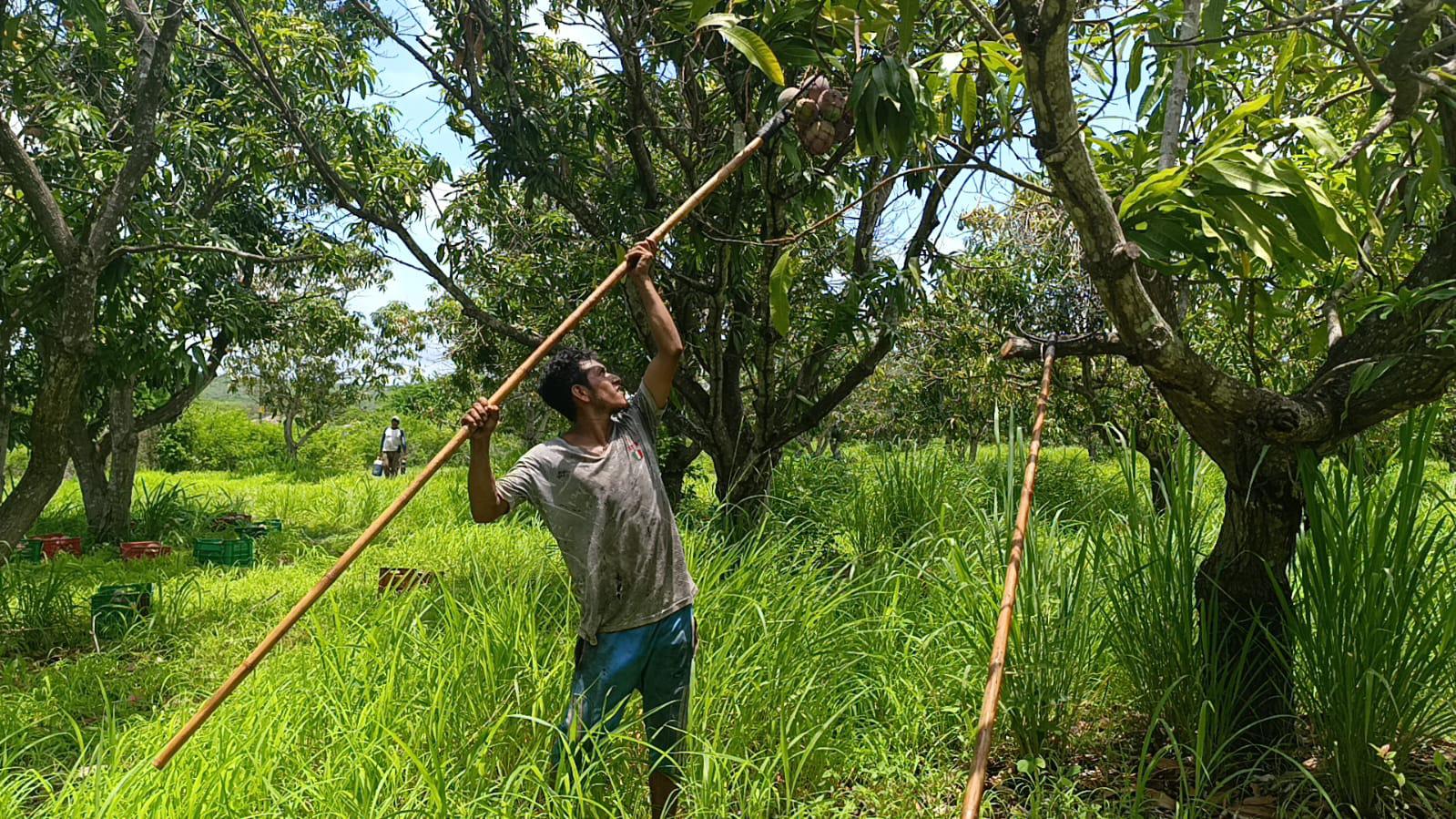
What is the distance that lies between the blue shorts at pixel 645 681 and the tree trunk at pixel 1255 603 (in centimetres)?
135

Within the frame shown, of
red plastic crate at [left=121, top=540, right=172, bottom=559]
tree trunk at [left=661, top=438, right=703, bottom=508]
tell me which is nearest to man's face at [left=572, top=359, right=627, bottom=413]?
tree trunk at [left=661, top=438, right=703, bottom=508]

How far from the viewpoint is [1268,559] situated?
7.33ft

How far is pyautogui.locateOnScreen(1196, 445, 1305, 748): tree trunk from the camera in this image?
2.20 metres

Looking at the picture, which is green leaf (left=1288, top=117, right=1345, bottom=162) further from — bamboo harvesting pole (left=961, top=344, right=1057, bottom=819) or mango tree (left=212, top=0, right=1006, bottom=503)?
mango tree (left=212, top=0, right=1006, bottom=503)

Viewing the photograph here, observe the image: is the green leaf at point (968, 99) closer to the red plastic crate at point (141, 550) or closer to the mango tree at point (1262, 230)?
the mango tree at point (1262, 230)

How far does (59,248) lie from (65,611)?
1.87 metres

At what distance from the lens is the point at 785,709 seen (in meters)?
2.55

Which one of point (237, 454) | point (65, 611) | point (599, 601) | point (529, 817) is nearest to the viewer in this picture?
point (529, 817)

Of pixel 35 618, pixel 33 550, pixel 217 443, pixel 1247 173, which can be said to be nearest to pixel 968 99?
pixel 1247 173

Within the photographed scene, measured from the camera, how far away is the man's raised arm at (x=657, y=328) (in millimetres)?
2295

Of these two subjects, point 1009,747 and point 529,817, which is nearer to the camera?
point 529,817

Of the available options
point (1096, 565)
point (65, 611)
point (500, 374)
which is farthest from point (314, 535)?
point (1096, 565)

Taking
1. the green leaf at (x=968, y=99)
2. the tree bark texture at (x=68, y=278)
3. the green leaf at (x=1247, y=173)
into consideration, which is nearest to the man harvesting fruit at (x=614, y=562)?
the green leaf at (x=968, y=99)

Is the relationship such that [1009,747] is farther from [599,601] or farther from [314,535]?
[314,535]
